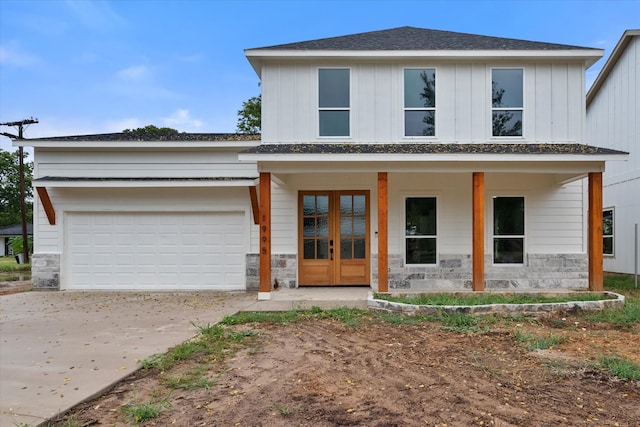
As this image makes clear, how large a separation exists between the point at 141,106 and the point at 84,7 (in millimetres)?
15175

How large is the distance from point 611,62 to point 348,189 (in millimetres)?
10479

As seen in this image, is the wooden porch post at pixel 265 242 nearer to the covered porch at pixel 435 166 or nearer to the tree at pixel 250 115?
the covered porch at pixel 435 166

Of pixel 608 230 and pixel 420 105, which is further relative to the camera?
pixel 608 230

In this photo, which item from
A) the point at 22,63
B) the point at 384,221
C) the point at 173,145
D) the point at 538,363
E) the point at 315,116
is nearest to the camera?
the point at 538,363

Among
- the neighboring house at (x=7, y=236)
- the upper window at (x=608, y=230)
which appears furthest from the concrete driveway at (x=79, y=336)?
the neighboring house at (x=7, y=236)

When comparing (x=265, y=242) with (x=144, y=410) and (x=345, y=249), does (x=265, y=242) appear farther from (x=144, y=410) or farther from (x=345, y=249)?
(x=144, y=410)

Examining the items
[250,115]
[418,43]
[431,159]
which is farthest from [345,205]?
[250,115]

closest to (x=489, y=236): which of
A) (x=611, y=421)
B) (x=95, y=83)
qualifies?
(x=611, y=421)

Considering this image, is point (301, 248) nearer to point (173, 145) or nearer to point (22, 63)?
point (173, 145)

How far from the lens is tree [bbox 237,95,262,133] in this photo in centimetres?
2437

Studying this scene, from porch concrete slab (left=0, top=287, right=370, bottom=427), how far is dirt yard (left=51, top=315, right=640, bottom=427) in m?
0.44

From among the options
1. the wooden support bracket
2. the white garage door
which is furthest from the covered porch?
the wooden support bracket

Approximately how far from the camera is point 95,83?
72.1ft

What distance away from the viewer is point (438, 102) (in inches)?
366
